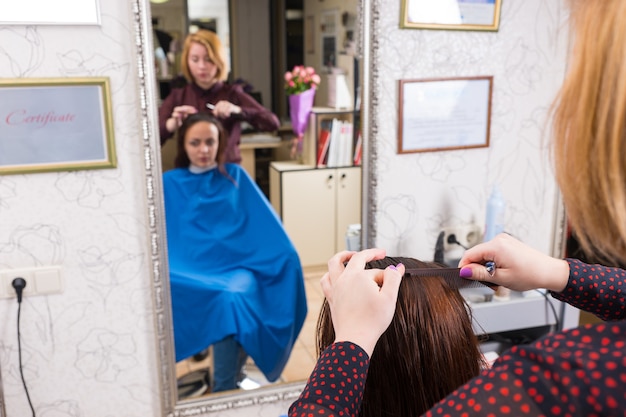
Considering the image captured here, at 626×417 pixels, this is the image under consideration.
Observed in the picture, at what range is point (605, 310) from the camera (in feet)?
3.01

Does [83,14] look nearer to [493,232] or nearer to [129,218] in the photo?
[129,218]

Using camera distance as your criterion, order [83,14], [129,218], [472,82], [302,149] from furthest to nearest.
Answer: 1. [472,82]
2. [302,149]
3. [129,218]
4. [83,14]

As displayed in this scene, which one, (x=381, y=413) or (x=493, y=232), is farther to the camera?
(x=493, y=232)

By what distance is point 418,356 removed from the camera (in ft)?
2.79

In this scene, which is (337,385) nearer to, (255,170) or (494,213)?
(255,170)

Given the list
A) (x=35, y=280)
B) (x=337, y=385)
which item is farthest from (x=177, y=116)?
(x=337, y=385)

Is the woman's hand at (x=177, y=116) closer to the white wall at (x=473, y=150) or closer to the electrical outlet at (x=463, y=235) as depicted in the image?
the white wall at (x=473, y=150)

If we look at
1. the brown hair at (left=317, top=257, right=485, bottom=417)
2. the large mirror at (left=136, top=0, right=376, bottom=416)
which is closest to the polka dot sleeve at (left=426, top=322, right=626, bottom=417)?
the brown hair at (left=317, top=257, right=485, bottom=417)

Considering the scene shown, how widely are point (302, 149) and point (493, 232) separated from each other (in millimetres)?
634

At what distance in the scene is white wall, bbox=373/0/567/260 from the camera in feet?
5.24

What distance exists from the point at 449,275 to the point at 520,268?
0.12m

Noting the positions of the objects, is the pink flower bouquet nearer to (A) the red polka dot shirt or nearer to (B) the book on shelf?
(B) the book on shelf

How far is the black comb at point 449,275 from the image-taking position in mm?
876

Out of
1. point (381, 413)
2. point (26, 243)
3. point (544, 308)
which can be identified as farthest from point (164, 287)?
point (544, 308)
